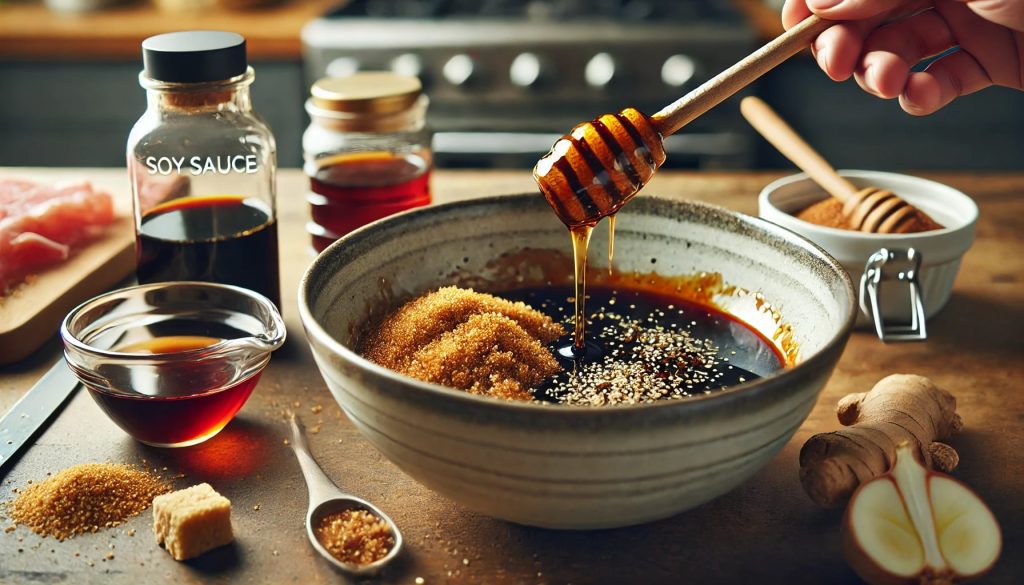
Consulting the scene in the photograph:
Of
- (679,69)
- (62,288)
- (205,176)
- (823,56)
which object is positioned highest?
(823,56)

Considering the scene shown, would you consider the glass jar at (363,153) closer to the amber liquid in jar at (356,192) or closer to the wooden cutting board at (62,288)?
the amber liquid in jar at (356,192)

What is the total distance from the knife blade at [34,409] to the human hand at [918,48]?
2.88 feet

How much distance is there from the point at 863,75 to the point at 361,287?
60cm

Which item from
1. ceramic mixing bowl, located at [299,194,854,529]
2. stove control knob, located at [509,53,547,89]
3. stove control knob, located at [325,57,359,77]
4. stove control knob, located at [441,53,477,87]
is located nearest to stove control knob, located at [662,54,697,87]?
stove control knob, located at [509,53,547,89]

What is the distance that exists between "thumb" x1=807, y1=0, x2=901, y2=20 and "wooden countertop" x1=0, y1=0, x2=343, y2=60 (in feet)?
5.65

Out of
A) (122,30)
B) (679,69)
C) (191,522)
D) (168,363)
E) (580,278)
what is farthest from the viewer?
(122,30)

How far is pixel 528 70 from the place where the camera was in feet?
8.13

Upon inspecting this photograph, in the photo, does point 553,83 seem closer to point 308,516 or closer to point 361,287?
point 361,287

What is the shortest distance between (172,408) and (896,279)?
0.80m

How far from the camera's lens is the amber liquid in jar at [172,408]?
95 cm

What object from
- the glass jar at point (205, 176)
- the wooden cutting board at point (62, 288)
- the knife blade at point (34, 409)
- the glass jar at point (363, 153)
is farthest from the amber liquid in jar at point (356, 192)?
the knife blade at point (34, 409)

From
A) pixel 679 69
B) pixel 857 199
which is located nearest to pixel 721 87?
pixel 857 199

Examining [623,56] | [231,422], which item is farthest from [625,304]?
[623,56]

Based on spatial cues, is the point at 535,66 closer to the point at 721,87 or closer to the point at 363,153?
the point at 363,153
